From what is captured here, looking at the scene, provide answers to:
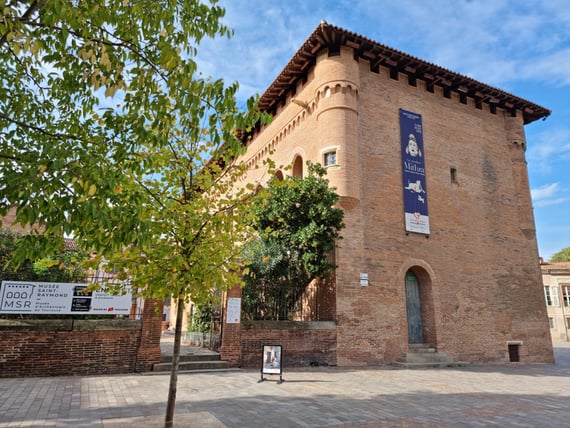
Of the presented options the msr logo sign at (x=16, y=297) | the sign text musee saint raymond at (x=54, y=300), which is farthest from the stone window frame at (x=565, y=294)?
the msr logo sign at (x=16, y=297)

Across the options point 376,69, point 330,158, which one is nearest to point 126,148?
point 330,158

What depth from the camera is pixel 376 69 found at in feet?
55.8

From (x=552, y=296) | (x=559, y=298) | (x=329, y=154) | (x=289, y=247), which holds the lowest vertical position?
(x=289, y=247)

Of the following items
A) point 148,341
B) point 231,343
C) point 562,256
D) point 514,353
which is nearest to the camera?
point 148,341

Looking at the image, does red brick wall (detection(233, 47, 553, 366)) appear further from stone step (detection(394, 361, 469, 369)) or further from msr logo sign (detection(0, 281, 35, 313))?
msr logo sign (detection(0, 281, 35, 313))

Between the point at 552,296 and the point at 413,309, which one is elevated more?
the point at 552,296

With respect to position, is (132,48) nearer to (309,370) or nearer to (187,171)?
(187,171)

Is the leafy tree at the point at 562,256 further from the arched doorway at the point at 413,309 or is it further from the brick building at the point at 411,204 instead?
the arched doorway at the point at 413,309

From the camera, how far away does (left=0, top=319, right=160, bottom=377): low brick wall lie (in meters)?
9.03

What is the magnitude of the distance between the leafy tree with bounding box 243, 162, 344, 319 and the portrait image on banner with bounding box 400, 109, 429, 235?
4.24 m

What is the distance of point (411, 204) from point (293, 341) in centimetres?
767

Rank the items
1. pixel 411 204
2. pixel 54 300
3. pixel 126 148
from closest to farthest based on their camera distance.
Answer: pixel 126 148 → pixel 54 300 → pixel 411 204

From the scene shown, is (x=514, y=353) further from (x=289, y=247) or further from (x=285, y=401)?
(x=285, y=401)

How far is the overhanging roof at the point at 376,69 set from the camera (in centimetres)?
1566
